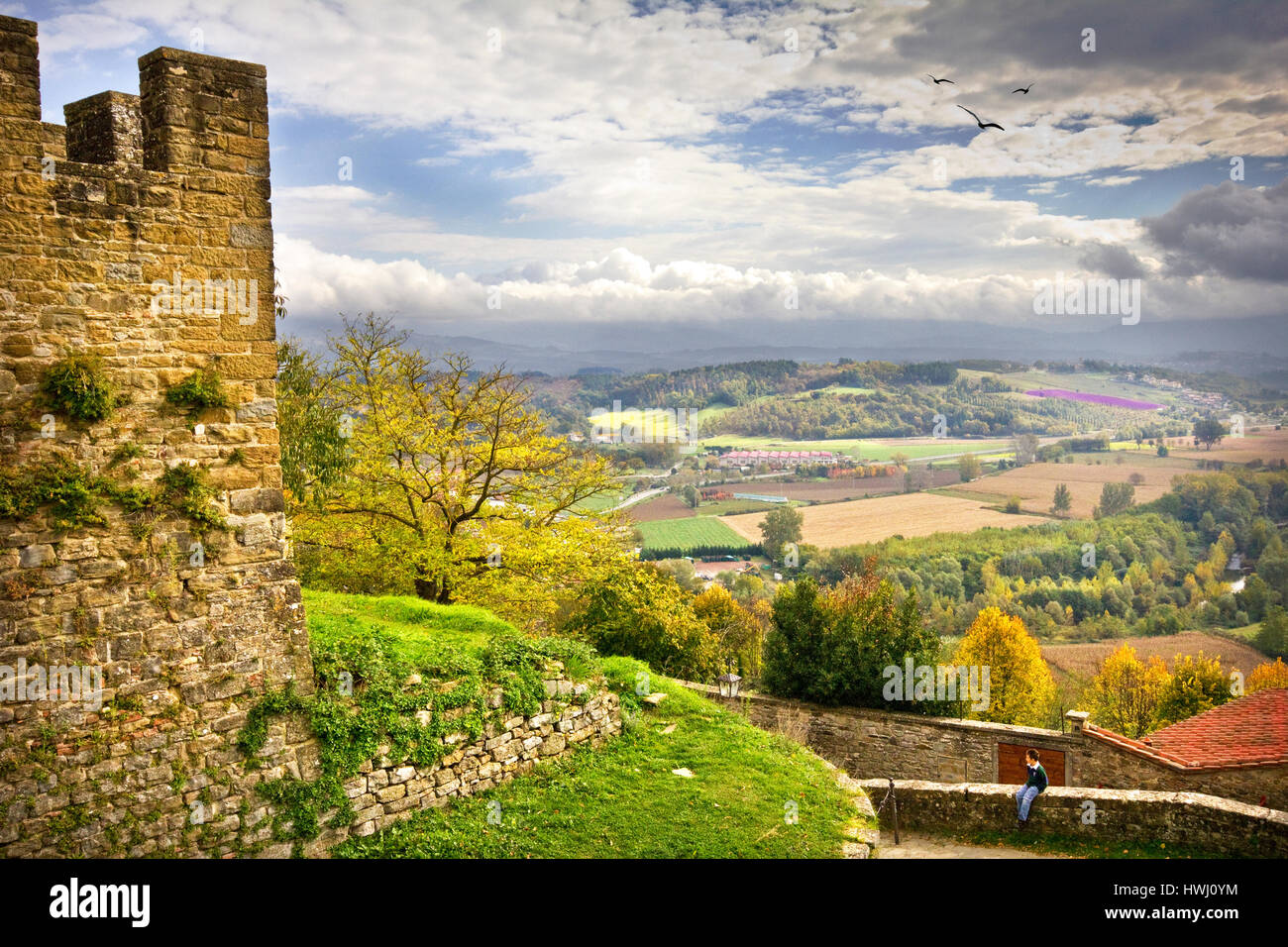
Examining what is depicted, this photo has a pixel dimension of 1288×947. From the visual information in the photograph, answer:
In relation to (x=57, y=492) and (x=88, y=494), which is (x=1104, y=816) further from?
(x=57, y=492)

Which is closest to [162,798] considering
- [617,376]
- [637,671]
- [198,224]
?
[198,224]

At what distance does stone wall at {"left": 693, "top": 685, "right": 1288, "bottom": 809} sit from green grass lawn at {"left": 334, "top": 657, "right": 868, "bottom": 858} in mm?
4943

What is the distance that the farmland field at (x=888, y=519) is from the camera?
9406 centimetres

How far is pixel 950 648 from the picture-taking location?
47438 mm

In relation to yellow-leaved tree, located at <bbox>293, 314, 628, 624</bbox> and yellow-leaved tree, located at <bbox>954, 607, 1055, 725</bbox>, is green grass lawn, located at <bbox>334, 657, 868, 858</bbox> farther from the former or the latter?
yellow-leaved tree, located at <bbox>954, 607, 1055, 725</bbox>

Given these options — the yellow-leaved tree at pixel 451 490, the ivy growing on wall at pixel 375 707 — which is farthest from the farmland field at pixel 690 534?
the ivy growing on wall at pixel 375 707

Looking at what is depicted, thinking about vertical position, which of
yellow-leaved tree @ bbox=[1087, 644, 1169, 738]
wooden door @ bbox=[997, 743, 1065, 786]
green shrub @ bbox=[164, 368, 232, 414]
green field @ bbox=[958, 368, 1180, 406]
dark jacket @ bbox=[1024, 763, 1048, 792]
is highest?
green field @ bbox=[958, 368, 1180, 406]

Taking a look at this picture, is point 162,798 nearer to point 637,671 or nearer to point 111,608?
point 111,608

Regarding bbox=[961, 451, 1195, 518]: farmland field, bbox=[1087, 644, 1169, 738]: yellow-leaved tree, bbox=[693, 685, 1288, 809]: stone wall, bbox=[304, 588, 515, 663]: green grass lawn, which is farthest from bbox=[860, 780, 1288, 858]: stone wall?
bbox=[961, 451, 1195, 518]: farmland field

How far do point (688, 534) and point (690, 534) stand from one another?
0.78ft

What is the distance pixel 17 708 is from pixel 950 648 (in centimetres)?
4792

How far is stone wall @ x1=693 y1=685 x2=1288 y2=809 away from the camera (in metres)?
15.4

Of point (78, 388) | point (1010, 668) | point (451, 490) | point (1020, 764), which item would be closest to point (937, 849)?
point (1020, 764)

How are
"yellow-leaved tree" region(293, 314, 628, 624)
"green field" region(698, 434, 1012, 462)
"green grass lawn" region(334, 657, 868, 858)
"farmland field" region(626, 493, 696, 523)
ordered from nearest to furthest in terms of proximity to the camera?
"green grass lawn" region(334, 657, 868, 858), "yellow-leaved tree" region(293, 314, 628, 624), "farmland field" region(626, 493, 696, 523), "green field" region(698, 434, 1012, 462)
